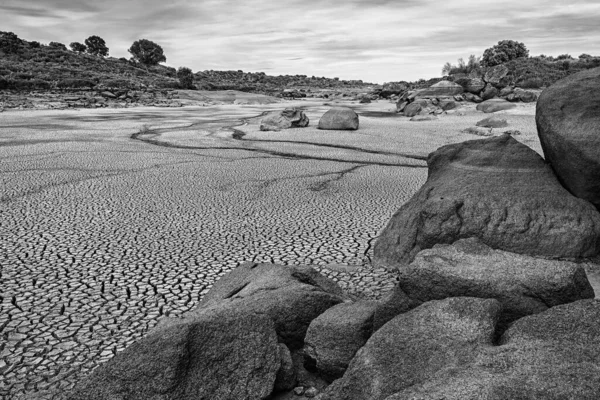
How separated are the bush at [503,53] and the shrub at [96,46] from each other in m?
55.2

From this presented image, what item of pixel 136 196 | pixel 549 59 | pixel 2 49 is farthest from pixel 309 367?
pixel 2 49

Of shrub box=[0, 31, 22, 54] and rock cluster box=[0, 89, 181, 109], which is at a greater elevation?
shrub box=[0, 31, 22, 54]

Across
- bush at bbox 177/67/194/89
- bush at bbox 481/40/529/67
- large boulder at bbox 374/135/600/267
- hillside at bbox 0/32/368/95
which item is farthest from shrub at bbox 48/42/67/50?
large boulder at bbox 374/135/600/267

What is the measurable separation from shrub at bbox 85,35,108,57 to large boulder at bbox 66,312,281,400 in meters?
82.7

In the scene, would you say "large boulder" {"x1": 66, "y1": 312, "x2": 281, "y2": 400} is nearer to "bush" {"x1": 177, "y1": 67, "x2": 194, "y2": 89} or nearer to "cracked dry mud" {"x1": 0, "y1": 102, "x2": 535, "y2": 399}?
"cracked dry mud" {"x1": 0, "y1": 102, "x2": 535, "y2": 399}

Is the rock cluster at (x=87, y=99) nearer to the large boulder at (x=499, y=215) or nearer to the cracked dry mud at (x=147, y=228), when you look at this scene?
the cracked dry mud at (x=147, y=228)

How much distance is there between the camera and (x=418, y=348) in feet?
6.93

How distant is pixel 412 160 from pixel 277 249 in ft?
20.3

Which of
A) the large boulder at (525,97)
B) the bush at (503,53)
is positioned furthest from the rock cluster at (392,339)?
the bush at (503,53)

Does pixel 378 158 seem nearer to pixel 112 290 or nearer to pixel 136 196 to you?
pixel 136 196

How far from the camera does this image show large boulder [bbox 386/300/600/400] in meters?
1.63

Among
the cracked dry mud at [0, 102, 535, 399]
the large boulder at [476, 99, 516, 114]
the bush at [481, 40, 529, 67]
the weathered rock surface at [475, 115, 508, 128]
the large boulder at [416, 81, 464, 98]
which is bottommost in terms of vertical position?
the cracked dry mud at [0, 102, 535, 399]

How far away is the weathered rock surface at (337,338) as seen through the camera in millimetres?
2598

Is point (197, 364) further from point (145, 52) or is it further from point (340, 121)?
point (145, 52)
